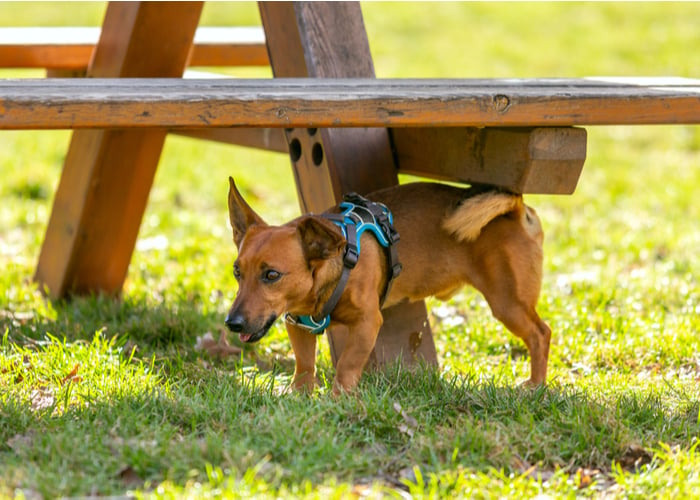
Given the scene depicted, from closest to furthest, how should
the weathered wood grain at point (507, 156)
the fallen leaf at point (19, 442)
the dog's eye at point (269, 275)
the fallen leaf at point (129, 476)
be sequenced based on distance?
the fallen leaf at point (129, 476) → the fallen leaf at point (19, 442) → the dog's eye at point (269, 275) → the weathered wood grain at point (507, 156)

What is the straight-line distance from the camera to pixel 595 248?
6488mm

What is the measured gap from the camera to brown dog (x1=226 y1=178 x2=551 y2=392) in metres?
3.43

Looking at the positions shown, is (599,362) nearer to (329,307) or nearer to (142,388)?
(329,307)

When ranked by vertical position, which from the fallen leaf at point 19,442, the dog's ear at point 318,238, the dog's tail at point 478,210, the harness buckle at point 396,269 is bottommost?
the fallen leaf at point 19,442

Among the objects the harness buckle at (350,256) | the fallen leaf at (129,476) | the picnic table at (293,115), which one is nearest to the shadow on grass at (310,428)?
the fallen leaf at (129,476)

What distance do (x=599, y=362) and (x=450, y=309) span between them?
1.05m

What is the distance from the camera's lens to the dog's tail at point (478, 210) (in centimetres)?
381

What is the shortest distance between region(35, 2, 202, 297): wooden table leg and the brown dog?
1539mm

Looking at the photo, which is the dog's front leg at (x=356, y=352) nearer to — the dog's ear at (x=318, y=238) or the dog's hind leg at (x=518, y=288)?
the dog's ear at (x=318, y=238)

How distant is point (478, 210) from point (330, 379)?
3.07ft

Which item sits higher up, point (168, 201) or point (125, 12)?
point (125, 12)

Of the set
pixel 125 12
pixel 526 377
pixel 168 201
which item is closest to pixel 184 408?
pixel 526 377

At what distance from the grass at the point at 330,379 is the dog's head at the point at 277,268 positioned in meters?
0.26

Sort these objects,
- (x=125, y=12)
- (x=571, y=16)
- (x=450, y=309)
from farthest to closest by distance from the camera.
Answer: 1. (x=571, y=16)
2. (x=450, y=309)
3. (x=125, y=12)
